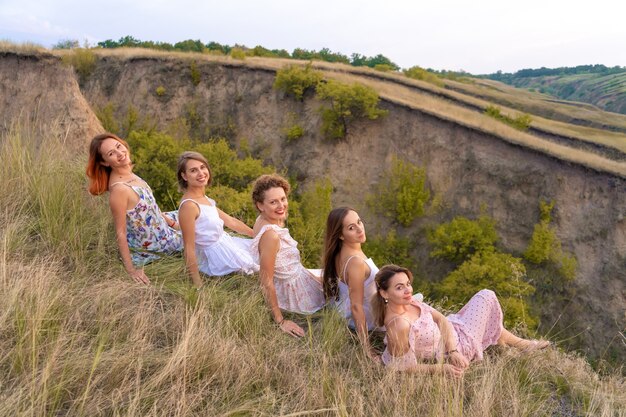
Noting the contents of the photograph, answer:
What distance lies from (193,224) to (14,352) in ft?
5.90

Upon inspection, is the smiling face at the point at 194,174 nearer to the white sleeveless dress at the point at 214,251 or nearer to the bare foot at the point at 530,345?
the white sleeveless dress at the point at 214,251

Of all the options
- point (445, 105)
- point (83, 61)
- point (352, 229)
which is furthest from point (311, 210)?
point (83, 61)

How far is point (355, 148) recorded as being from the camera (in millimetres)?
21469

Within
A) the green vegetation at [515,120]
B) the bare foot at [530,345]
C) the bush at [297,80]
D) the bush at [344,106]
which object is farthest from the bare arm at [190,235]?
the green vegetation at [515,120]

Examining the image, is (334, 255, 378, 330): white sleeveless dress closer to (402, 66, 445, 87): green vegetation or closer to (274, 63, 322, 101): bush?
(274, 63, 322, 101): bush

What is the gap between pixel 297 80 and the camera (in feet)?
73.4

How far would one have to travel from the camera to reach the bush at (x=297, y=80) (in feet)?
73.4

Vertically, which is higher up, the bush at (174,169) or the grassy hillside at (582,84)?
the grassy hillside at (582,84)

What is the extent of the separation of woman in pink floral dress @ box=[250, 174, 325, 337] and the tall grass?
0.16 meters

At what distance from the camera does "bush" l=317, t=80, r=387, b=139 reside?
807 inches

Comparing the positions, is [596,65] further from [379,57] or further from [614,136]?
[614,136]

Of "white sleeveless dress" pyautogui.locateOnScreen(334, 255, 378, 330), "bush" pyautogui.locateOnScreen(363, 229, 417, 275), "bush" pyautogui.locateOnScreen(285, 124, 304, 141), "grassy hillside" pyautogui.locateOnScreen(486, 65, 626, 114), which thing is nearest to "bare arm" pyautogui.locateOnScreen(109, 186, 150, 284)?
"white sleeveless dress" pyautogui.locateOnScreen(334, 255, 378, 330)

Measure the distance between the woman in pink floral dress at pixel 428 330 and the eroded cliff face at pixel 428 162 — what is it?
12.0 meters

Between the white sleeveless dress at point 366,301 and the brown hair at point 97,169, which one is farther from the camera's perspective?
the brown hair at point 97,169
